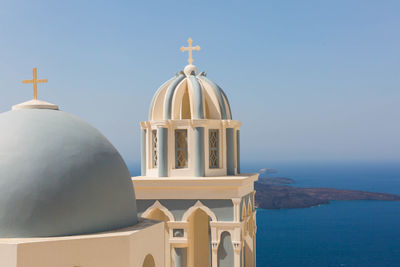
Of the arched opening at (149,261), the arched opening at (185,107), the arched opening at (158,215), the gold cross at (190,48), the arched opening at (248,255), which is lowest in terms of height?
the arched opening at (248,255)

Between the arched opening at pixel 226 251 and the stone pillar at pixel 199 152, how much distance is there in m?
1.80

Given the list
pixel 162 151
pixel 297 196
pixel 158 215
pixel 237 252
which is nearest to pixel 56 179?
pixel 162 151

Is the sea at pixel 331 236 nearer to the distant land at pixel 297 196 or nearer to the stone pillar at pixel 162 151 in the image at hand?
the distant land at pixel 297 196

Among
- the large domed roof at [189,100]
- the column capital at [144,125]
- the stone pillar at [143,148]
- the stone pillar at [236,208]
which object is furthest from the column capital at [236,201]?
the column capital at [144,125]

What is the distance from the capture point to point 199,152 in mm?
14484

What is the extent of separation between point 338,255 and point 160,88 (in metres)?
42.4

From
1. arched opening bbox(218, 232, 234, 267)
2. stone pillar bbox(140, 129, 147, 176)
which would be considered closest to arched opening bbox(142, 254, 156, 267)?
arched opening bbox(218, 232, 234, 267)

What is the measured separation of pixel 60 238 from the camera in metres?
6.62

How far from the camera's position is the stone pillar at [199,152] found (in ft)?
47.2

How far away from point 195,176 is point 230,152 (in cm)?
134

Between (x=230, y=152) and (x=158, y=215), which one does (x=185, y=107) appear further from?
(x=158, y=215)

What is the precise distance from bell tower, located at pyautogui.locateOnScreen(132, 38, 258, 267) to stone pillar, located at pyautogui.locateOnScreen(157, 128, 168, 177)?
28 mm

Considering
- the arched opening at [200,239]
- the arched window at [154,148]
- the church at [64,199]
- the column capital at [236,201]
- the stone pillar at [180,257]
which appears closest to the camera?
the church at [64,199]

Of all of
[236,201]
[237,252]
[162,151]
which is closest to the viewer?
[236,201]
